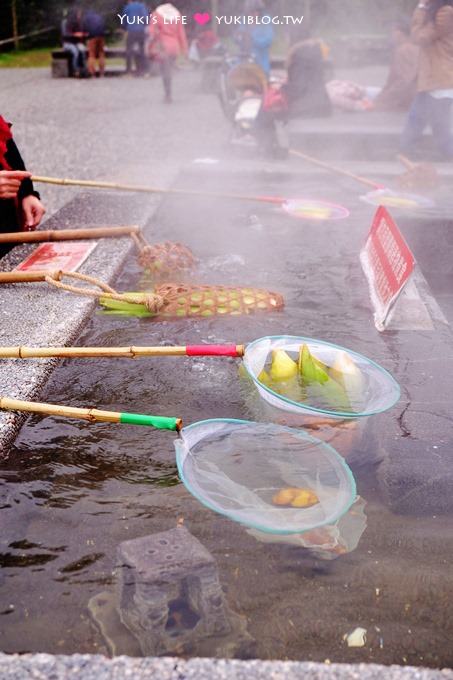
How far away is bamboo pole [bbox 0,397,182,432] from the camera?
2592mm

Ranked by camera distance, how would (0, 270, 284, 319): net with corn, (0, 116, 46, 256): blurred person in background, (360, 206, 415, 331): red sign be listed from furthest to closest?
(0, 116, 46, 256): blurred person in background, (0, 270, 284, 319): net with corn, (360, 206, 415, 331): red sign

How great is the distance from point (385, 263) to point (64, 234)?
2.34 metres

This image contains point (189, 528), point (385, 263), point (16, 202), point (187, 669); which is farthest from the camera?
point (16, 202)

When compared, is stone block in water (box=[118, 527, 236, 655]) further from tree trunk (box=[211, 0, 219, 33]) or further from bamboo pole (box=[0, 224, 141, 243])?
tree trunk (box=[211, 0, 219, 33])

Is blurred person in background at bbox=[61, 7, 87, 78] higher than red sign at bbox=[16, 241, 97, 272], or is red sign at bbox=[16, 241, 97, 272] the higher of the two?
blurred person in background at bbox=[61, 7, 87, 78]

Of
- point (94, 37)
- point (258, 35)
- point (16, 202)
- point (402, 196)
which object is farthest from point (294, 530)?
point (94, 37)

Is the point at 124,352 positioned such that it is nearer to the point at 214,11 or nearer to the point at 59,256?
the point at 59,256

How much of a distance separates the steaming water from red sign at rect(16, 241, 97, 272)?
2.68ft

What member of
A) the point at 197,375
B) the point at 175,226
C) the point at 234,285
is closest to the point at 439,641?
the point at 197,375

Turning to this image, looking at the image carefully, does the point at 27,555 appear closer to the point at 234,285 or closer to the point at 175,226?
the point at 234,285

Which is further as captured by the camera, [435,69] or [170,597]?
[435,69]

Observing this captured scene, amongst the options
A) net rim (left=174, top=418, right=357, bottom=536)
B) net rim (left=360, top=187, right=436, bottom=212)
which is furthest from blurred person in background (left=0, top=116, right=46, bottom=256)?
net rim (left=360, top=187, right=436, bottom=212)

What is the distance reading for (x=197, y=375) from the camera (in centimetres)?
364

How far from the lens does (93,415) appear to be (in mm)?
2730
